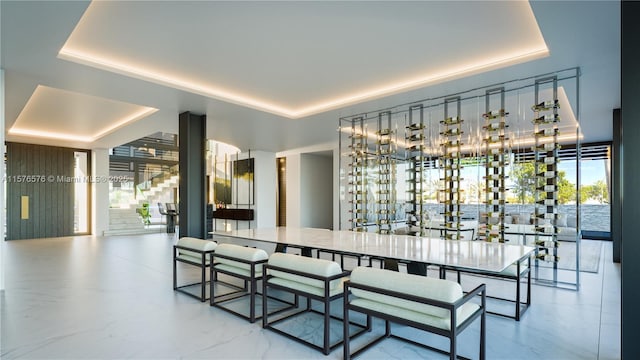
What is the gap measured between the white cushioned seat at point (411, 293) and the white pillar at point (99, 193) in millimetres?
10801

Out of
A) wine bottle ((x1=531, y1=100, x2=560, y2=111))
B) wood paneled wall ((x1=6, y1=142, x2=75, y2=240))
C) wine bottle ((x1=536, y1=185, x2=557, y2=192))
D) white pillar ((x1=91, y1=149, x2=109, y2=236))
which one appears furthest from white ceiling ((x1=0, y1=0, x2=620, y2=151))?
white pillar ((x1=91, y1=149, x2=109, y2=236))

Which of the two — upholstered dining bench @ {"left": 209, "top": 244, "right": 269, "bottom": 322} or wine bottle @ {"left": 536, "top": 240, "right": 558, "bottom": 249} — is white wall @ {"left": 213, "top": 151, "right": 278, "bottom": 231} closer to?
upholstered dining bench @ {"left": 209, "top": 244, "right": 269, "bottom": 322}

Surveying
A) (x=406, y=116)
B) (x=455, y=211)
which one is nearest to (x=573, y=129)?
(x=406, y=116)

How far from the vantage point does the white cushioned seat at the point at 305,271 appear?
→ 269 centimetres

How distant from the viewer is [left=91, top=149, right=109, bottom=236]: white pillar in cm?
1052

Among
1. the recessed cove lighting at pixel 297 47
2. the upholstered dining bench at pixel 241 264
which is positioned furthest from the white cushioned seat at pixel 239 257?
the recessed cove lighting at pixel 297 47

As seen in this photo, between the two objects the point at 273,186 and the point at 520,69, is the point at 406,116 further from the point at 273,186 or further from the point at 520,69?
the point at 273,186

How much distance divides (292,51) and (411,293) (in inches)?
119

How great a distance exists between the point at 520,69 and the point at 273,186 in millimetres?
8588

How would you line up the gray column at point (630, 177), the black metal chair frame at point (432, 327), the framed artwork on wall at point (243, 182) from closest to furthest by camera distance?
the black metal chair frame at point (432, 327) < the gray column at point (630, 177) < the framed artwork on wall at point (243, 182)

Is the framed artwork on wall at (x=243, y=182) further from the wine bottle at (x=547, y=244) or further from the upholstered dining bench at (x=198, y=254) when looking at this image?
the wine bottle at (x=547, y=244)

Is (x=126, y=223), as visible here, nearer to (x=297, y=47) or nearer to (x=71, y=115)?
(x=71, y=115)

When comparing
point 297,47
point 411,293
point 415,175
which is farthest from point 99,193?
point 411,293

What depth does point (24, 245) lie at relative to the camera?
8391 millimetres
